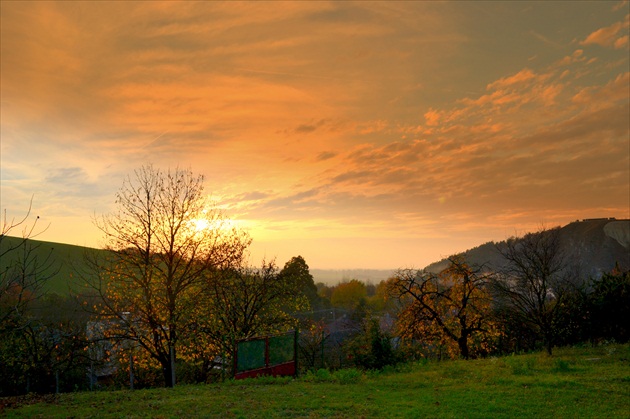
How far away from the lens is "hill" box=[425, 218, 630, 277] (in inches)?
4953

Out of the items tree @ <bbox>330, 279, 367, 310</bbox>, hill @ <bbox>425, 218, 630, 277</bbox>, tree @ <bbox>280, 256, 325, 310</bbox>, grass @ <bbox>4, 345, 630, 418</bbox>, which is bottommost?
grass @ <bbox>4, 345, 630, 418</bbox>

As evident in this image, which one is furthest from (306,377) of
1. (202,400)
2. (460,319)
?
(460,319)

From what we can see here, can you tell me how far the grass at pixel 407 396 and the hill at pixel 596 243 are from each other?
4280 inches

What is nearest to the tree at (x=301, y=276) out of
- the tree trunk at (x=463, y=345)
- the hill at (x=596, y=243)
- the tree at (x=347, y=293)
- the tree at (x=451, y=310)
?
the tree at (x=451, y=310)

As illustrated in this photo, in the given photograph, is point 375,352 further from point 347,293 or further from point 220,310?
point 347,293

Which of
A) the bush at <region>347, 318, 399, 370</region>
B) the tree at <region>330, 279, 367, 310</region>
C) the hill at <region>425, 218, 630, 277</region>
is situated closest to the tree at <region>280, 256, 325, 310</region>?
the bush at <region>347, 318, 399, 370</region>

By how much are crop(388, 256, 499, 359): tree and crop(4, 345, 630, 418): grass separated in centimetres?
839

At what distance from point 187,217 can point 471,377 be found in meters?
20.0

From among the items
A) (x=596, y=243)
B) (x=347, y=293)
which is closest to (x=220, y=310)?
(x=347, y=293)

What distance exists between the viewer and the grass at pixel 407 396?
39.5 ft

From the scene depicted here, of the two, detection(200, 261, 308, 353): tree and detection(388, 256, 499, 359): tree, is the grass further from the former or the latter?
detection(200, 261, 308, 353): tree

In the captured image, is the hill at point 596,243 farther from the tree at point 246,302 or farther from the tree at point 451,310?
the tree at point 246,302

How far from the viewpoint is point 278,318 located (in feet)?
96.2

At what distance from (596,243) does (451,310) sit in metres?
131
